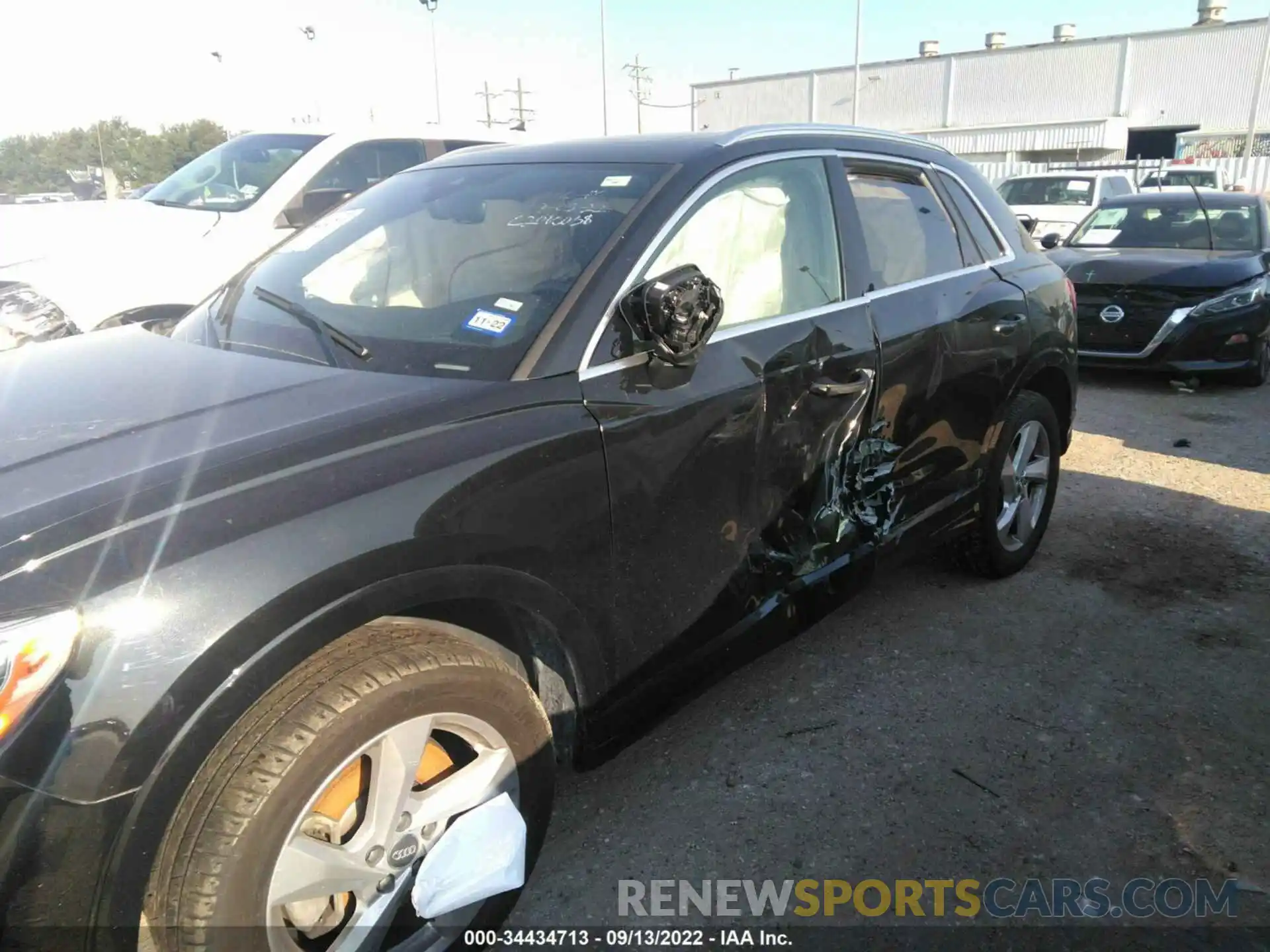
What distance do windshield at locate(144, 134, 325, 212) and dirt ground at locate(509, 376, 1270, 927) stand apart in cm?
497

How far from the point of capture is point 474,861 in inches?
79.4

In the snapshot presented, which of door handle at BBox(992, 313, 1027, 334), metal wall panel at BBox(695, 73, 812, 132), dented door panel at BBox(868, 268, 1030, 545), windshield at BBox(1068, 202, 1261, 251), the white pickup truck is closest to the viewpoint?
dented door panel at BBox(868, 268, 1030, 545)

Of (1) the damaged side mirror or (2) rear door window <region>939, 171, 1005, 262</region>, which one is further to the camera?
(2) rear door window <region>939, 171, 1005, 262</region>

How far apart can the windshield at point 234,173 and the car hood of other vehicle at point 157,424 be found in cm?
426

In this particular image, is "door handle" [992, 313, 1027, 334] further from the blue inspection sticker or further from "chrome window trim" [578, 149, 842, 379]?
the blue inspection sticker

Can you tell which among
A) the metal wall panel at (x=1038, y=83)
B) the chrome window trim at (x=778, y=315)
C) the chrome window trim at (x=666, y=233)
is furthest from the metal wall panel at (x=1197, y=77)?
the chrome window trim at (x=666, y=233)

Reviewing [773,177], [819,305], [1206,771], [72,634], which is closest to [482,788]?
[72,634]

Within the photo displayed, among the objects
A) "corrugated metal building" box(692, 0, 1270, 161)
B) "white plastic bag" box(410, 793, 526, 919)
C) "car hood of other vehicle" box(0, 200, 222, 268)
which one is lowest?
"white plastic bag" box(410, 793, 526, 919)

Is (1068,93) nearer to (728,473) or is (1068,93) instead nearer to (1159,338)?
(1159,338)

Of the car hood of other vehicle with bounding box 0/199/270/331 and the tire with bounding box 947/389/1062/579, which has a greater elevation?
the car hood of other vehicle with bounding box 0/199/270/331

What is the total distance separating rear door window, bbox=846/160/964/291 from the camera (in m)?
3.15

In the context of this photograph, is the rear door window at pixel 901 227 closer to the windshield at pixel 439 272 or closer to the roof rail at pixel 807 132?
the roof rail at pixel 807 132

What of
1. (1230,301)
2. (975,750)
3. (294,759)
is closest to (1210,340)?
A: (1230,301)

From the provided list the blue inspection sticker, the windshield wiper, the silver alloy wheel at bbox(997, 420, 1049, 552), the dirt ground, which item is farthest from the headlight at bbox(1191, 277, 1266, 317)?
the windshield wiper
